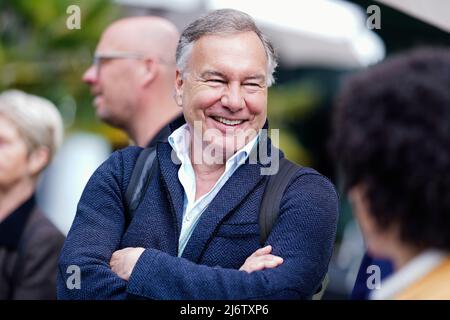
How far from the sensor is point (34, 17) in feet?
36.9

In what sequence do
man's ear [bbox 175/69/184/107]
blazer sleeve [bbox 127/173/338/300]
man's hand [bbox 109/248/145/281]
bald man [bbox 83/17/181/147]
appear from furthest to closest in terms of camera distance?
bald man [bbox 83/17/181/147]
man's ear [bbox 175/69/184/107]
man's hand [bbox 109/248/145/281]
blazer sleeve [bbox 127/173/338/300]

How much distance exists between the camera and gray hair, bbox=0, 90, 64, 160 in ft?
14.1

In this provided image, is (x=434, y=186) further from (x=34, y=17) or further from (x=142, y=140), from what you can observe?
(x=34, y=17)

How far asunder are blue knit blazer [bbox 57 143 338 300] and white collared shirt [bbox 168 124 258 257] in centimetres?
2

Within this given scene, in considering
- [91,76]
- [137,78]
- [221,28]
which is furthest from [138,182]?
[91,76]

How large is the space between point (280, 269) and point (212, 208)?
29 cm

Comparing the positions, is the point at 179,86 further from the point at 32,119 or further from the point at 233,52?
the point at 32,119

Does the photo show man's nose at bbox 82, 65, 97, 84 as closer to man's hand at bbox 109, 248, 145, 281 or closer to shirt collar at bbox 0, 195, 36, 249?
shirt collar at bbox 0, 195, 36, 249

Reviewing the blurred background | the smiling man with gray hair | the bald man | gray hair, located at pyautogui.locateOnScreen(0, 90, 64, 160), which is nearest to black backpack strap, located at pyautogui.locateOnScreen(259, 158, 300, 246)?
the smiling man with gray hair

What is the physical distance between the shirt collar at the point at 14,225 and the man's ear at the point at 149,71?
2.61 feet

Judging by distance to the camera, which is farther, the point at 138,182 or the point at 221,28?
the point at 138,182

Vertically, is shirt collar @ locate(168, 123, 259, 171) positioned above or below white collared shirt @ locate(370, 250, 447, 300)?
above

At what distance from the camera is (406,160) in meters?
2.02
